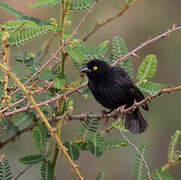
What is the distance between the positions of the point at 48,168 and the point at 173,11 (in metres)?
6.02

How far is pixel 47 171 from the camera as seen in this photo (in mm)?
3266

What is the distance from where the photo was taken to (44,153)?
340 cm

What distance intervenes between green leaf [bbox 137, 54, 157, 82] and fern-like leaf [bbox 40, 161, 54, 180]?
1.20m

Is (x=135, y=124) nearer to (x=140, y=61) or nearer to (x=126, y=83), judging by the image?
(x=126, y=83)

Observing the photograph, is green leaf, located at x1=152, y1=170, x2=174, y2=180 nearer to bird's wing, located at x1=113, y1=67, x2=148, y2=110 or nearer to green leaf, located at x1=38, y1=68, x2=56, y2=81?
green leaf, located at x1=38, y1=68, x2=56, y2=81

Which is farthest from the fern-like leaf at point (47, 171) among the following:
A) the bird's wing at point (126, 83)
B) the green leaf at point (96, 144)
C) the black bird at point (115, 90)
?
the bird's wing at point (126, 83)

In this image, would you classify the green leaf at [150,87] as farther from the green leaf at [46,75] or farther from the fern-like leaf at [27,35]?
the fern-like leaf at [27,35]

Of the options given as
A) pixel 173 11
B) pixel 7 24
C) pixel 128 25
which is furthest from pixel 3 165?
pixel 173 11

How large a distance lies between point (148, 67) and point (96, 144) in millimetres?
899

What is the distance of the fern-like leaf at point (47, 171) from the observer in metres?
3.24

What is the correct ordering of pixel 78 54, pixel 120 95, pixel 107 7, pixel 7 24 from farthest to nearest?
pixel 107 7
pixel 120 95
pixel 78 54
pixel 7 24

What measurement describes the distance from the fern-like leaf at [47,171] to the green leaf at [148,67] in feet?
3.92

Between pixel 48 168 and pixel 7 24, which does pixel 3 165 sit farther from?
pixel 7 24

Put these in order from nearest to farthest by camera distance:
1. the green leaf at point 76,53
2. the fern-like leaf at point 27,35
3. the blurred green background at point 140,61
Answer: the fern-like leaf at point 27,35 → the green leaf at point 76,53 → the blurred green background at point 140,61
